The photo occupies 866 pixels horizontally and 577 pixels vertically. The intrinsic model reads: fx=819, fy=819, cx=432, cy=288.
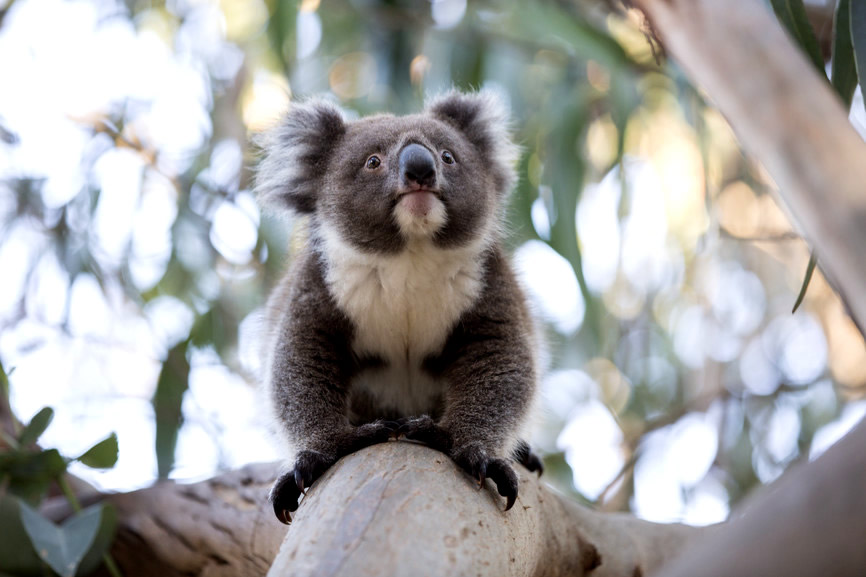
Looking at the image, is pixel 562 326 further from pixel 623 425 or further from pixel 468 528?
pixel 468 528

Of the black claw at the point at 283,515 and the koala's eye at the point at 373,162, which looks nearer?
the black claw at the point at 283,515

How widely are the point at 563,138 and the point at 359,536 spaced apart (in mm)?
3177

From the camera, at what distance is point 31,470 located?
2.84 m

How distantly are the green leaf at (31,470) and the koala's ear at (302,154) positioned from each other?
115 cm

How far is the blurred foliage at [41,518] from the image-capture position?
2395 millimetres

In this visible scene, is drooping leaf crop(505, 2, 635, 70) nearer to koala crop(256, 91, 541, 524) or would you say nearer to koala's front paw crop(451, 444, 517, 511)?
koala crop(256, 91, 541, 524)

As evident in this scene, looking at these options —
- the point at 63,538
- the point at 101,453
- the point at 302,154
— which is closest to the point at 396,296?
the point at 302,154

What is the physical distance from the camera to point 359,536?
135 centimetres

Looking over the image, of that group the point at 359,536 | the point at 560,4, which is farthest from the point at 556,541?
the point at 560,4

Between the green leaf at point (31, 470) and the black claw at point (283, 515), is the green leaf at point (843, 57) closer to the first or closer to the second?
the black claw at point (283, 515)

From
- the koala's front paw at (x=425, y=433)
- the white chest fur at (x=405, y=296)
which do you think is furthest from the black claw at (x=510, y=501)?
the white chest fur at (x=405, y=296)

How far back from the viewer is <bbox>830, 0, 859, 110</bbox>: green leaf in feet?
6.15

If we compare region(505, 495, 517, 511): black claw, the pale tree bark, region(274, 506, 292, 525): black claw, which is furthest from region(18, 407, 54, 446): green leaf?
the pale tree bark

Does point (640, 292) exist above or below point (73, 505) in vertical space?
below
